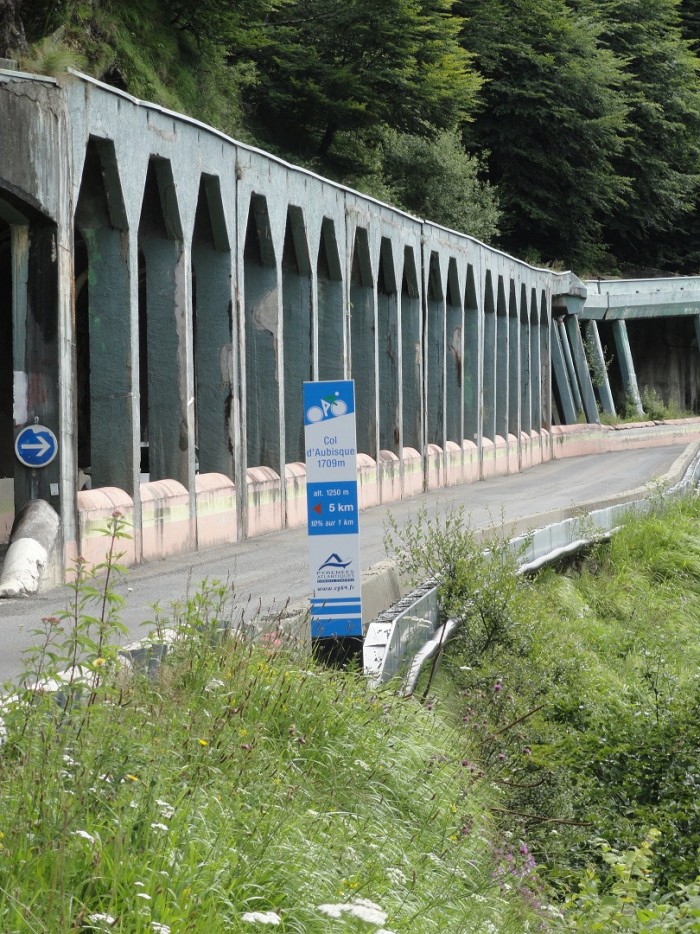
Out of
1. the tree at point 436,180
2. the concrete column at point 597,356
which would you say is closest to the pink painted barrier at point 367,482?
the tree at point 436,180

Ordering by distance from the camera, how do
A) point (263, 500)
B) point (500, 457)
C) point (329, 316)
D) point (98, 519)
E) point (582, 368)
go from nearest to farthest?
point (98, 519)
point (263, 500)
point (329, 316)
point (500, 457)
point (582, 368)

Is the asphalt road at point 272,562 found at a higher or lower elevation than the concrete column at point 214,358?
lower

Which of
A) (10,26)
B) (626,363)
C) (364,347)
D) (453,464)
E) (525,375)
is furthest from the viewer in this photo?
(626,363)

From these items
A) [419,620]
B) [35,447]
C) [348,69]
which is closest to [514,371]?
[348,69]

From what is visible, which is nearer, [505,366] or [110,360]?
[110,360]

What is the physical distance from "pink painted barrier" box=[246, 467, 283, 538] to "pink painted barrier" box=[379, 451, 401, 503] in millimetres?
5001

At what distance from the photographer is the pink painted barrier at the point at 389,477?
24.7 metres

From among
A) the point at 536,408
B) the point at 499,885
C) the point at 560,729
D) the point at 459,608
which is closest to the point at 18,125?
the point at 459,608

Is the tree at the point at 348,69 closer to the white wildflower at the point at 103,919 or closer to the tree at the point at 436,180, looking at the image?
the tree at the point at 436,180

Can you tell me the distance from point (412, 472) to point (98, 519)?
44.4 ft

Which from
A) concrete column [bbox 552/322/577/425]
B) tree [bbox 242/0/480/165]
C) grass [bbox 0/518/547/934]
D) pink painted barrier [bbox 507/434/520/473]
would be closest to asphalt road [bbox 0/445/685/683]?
grass [bbox 0/518/547/934]

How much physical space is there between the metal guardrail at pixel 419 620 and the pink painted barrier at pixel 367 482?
6608mm

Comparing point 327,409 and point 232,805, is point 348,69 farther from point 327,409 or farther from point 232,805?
point 232,805

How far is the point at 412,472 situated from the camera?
88.6 ft
